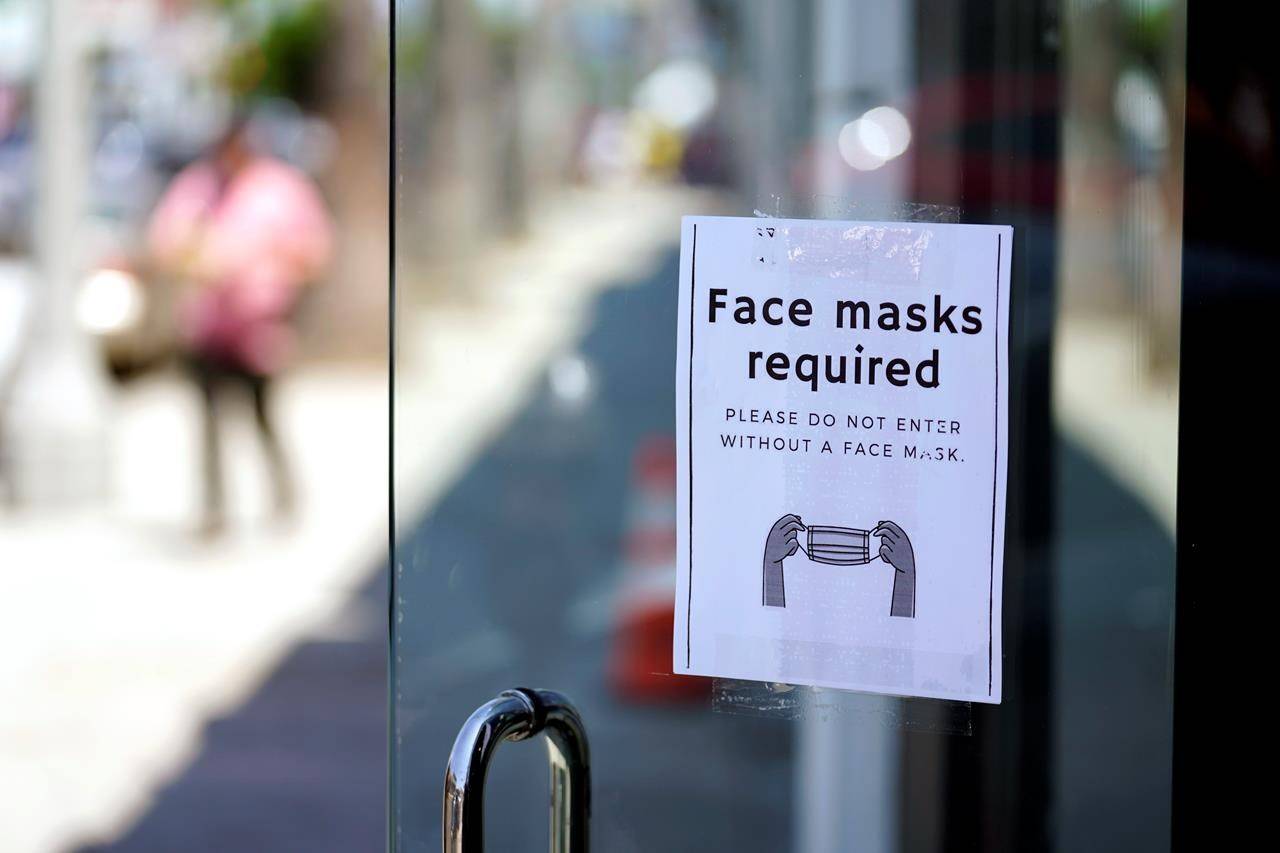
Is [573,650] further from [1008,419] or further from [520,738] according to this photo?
[1008,419]

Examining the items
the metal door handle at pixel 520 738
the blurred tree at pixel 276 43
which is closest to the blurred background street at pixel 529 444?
the metal door handle at pixel 520 738

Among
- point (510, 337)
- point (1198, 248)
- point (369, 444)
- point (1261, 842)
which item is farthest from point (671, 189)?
point (369, 444)

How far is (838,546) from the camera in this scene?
1188mm

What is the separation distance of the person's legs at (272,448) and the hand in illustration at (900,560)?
21.1 ft

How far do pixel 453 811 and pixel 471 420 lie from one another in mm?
1559

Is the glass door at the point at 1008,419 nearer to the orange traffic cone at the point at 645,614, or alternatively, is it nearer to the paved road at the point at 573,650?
the paved road at the point at 573,650

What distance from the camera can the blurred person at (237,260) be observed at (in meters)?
7.08

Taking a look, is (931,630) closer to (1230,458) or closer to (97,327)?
(1230,458)

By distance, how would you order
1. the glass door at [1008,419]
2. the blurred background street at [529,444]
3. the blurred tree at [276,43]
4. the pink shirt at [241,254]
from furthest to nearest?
1. the blurred tree at [276,43]
2. the pink shirt at [241,254]
3. the blurred background street at [529,444]
4. the glass door at [1008,419]

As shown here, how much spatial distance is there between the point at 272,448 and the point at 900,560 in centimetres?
685

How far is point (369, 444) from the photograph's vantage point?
410 inches

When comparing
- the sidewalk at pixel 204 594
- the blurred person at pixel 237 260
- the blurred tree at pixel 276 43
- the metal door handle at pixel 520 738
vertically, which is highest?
the blurred tree at pixel 276 43

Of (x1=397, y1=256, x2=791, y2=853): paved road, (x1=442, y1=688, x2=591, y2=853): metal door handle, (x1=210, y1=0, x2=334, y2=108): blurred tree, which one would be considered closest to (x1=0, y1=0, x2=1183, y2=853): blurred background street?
(x1=397, y1=256, x2=791, y2=853): paved road

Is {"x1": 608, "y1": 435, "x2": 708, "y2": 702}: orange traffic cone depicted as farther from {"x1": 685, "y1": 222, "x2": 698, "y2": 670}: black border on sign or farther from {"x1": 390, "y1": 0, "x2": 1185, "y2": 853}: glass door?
{"x1": 685, "y1": 222, "x2": 698, "y2": 670}: black border on sign
